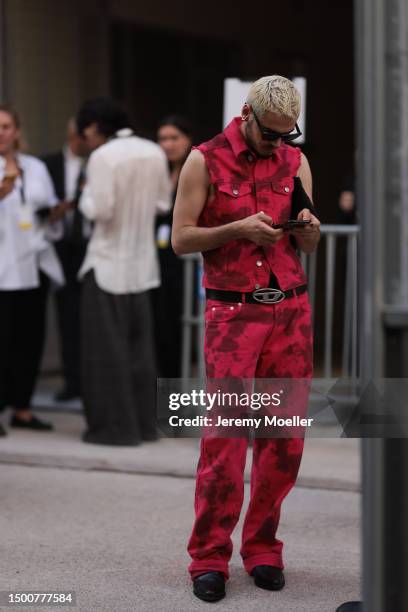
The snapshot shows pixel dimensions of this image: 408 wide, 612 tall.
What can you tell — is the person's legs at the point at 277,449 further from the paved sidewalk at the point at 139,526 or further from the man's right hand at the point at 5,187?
the man's right hand at the point at 5,187

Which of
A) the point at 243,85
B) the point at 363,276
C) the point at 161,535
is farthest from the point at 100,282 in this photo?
the point at 363,276

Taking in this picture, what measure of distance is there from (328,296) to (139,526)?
9.09 ft

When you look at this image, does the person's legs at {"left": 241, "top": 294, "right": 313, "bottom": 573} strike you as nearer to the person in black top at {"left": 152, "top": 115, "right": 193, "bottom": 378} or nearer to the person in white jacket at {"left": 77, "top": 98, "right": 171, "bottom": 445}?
the person in white jacket at {"left": 77, "top": 98, "right": 171, "bottom": 445}

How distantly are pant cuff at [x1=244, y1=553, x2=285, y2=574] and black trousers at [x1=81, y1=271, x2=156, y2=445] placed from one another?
286 centimetres

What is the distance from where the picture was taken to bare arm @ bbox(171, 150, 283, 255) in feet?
14.7

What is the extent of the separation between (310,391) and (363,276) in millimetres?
1363

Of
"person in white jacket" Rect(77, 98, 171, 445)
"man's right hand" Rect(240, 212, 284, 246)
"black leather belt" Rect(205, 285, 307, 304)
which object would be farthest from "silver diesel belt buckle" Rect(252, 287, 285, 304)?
"person in white jacket" Rect(77, 98, 171, 445)

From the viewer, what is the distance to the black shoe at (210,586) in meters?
4.60

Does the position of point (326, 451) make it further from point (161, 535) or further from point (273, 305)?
point (273, 305)

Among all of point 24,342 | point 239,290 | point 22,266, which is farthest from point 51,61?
point 239,290

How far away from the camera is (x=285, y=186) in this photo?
4648 millimetres

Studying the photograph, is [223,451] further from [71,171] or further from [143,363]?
[71,171]

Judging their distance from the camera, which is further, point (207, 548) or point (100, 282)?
point (100, 282)

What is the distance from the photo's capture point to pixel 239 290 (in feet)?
15.2
